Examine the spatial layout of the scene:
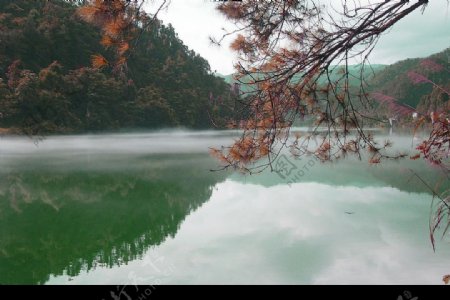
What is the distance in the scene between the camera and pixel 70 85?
29.6m

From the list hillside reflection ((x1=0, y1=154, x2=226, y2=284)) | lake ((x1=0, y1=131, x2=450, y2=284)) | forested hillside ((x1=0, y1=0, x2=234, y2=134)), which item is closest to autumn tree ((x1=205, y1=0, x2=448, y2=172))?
lake ((x1=0, y1=131, x2=450, y2=284))

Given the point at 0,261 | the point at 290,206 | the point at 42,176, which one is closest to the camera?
the point at 0,261

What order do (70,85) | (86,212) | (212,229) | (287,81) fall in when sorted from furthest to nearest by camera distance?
(70,85)
(86,212)
(212,229)
(287,81)

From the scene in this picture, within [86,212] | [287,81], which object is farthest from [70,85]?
[287,81]

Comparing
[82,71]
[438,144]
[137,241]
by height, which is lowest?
[137,241]

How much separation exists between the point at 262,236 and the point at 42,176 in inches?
352

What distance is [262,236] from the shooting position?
7.11m

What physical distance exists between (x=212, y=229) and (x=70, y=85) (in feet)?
83.4

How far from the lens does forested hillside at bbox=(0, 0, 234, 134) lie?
26141mm

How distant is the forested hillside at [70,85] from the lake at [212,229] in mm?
10935

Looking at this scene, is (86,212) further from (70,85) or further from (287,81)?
(70,85)

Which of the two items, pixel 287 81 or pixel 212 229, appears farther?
pixel 212 229
